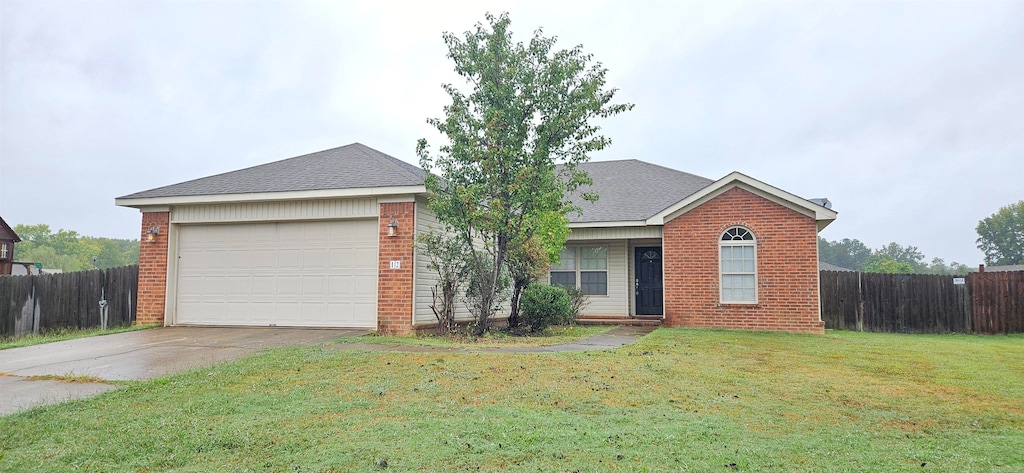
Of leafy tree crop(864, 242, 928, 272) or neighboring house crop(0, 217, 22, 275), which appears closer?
neighboring house crop(0, 217, 22, 275)

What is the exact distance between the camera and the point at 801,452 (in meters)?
3.90

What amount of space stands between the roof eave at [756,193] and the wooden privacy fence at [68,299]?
11.6 m

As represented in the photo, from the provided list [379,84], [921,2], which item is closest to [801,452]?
[921,2]

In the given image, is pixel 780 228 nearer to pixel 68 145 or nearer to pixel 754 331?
pixel 754 331

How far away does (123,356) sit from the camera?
8.08 metres

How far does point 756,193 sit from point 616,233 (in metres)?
3.37

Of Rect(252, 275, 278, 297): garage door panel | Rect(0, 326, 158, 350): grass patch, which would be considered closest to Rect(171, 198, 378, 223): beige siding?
Rect(252, 275, 278, 297): garage door panel

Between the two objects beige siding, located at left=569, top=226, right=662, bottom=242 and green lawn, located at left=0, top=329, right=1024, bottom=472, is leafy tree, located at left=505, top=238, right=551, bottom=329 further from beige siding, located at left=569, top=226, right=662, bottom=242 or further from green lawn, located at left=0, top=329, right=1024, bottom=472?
green lawn, located at left=0, top=329, right=1024, bottom=472

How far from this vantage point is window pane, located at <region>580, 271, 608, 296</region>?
15611 millimetres

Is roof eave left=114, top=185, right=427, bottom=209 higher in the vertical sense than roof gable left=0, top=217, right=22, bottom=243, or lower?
lower

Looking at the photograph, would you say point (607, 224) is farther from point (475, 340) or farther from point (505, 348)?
point (505, 348)

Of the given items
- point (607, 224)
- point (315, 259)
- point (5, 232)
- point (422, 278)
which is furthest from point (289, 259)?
point (5, 232)

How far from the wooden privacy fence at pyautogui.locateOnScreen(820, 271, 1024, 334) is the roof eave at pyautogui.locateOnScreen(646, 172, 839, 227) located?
223 centimetres

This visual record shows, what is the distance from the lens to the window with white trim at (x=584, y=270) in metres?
15.6
